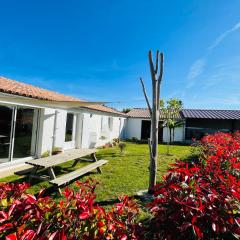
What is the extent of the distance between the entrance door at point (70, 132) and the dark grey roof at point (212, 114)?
17.0 m

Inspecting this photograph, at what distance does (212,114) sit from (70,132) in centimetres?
2166

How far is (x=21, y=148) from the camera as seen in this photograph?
407 inches

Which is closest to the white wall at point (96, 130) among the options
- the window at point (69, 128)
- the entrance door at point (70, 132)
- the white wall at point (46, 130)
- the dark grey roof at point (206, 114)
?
the entrance door at point (70, 132)

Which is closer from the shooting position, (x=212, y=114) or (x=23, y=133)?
(x=23, y=133)

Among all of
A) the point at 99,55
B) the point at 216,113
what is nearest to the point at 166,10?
the point at 99,55

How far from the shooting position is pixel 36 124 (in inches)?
419

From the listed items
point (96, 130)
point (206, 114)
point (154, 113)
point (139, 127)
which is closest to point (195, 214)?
point (154, 113)

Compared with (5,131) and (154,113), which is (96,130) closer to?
(5,131)

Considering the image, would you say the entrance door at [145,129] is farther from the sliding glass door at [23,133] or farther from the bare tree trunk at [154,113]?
the bare tree trunk at [154,113]

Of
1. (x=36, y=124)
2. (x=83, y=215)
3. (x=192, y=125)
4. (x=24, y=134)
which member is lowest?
(x=83, y=215)

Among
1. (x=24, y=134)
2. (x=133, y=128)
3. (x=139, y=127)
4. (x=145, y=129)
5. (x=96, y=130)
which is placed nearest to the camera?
(x=24, y=134)

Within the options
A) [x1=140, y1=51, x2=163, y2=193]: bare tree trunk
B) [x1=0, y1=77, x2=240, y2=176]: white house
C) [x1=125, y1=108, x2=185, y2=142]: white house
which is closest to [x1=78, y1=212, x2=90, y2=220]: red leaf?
[x1=140, y1=51, x2=163, y2=193]: bare tree trunk

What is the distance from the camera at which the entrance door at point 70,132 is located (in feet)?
45.2

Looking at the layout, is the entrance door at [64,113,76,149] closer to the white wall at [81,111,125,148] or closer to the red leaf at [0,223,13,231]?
the white wall at [81,111,125,148]
